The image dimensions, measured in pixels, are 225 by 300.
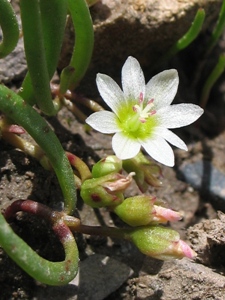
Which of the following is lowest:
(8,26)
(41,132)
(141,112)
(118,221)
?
(118,221)

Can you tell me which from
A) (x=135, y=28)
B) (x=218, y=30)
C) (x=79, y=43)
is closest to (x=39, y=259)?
(x=79, y=43)

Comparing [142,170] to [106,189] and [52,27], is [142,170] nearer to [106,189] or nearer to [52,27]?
[106,189]

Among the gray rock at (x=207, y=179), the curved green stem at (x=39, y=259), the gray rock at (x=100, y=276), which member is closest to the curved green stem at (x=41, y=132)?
the curved green stem at (x=39, y=259)

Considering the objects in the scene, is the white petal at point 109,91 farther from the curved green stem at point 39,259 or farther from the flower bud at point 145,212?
the curved green stem at point 39,259

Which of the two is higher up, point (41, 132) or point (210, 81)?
point (41, 132)

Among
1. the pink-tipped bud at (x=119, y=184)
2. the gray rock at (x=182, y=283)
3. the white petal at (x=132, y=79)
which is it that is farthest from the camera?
the white petal at (x=132, y=79)

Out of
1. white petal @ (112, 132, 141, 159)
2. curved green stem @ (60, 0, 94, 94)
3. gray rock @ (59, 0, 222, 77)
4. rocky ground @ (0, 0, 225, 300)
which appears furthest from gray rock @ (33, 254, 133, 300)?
gray rock @ (59, 0, 222, 77)
